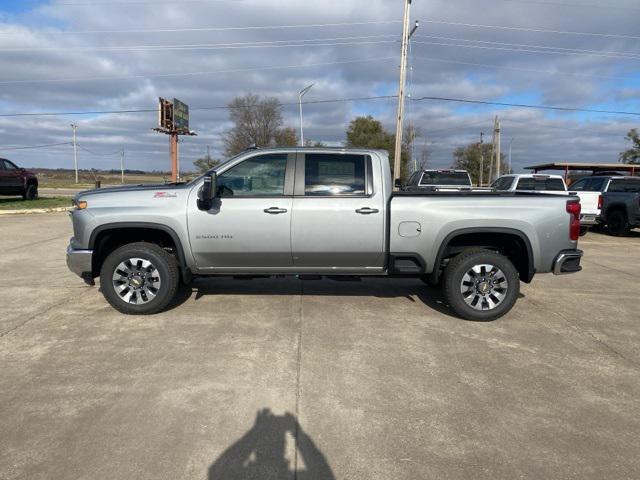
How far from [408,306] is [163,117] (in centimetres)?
2390

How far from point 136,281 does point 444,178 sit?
13.0 m

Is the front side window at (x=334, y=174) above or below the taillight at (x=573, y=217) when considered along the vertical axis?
above

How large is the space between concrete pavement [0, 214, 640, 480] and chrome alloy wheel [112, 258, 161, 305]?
0.27 meters

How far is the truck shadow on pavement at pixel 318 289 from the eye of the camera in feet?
21.4

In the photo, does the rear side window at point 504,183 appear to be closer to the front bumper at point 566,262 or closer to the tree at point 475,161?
the front bumper at point 566,262

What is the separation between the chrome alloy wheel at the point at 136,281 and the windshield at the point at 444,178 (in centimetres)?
1230

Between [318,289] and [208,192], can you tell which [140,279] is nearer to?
[208,192]

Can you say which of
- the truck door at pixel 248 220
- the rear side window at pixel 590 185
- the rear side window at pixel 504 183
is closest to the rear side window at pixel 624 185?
the rear side window at pixel 590 185

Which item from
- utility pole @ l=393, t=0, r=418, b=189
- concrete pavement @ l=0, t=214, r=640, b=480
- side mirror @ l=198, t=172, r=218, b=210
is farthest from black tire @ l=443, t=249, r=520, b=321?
utility pole @ l=393, t=0, r=418, b=189

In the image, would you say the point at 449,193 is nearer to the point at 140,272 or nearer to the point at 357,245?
the point at 357,245

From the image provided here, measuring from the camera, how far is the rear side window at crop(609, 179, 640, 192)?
14.7 metres

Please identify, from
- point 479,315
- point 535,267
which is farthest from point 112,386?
point 535,267

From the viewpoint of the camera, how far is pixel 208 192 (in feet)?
17.0

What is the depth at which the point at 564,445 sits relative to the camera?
307cm
